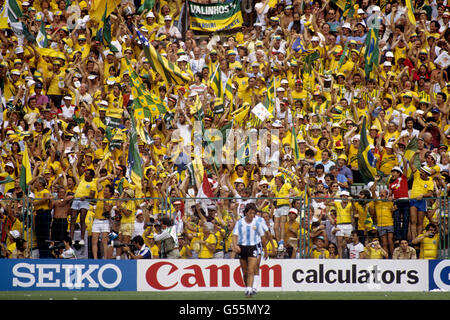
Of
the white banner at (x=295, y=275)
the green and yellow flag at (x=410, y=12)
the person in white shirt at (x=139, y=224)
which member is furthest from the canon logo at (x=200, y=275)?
the green and yellow flag at (x=410, y=12)

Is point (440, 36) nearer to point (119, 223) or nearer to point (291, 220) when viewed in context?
point (291, 220)

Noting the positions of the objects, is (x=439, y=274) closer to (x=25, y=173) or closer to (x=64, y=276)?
(x=64, y=276)

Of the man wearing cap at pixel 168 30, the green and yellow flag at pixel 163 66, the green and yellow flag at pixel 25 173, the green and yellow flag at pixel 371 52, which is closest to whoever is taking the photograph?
the green and yellow flag at pixel 25 173

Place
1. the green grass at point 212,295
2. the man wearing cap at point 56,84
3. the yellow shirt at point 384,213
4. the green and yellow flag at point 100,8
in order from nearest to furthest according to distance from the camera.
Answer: the green grass at point 212,295, the yellow shirt at point 384,213, the man wearing cap at point 56,84, the green and yellow flag at point 100,8

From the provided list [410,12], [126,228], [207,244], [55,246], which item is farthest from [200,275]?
[410,12]

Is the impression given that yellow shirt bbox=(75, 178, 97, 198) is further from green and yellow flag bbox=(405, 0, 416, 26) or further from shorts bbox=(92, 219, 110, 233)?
green and yellow flag bbox=(405, 0, 416, 26)

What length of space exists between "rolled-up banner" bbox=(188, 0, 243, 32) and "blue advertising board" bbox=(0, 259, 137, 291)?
8.16 meters

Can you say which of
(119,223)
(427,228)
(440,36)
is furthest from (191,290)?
(440,36)

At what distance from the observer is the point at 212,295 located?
16156 millimetres

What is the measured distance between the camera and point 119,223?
1686cm

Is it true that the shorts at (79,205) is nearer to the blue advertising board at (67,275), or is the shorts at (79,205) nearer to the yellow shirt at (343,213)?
the blue advertising board at (67,275)

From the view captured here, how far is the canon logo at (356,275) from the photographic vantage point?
1684 cm

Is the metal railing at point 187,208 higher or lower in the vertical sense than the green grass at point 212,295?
higher

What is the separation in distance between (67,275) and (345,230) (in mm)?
5463
